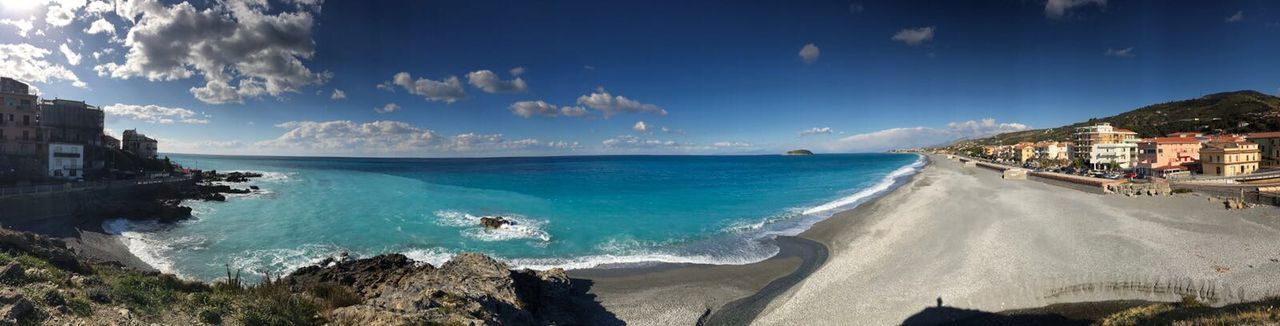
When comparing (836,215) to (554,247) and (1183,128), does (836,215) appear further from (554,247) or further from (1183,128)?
(1183,128)

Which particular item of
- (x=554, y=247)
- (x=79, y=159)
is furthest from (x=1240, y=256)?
(x=79, y=159)

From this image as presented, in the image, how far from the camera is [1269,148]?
144 ft

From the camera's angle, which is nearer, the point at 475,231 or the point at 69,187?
the point at 475,231

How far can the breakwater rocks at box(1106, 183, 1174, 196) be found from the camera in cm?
2959

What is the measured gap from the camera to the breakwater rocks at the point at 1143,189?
29594 millimetres

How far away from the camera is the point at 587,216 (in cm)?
2859

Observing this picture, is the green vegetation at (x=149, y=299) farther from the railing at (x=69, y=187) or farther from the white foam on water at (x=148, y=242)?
the railing at (x=69, y=187)

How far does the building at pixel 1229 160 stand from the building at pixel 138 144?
118117mm

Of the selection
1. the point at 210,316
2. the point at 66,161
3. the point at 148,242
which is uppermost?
the point at 66,161

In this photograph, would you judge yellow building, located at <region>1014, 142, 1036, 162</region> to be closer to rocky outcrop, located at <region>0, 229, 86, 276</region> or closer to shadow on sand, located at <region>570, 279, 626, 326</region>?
shadow on sand, located at <region>570, 279, 626, 326</region>

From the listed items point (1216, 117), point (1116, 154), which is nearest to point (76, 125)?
point (1116, 154)

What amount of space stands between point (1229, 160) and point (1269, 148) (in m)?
16.1

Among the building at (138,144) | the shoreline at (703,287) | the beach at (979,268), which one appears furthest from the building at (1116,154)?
the building at (138,144)

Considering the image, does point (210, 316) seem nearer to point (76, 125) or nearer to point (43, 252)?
point (43, 252)
